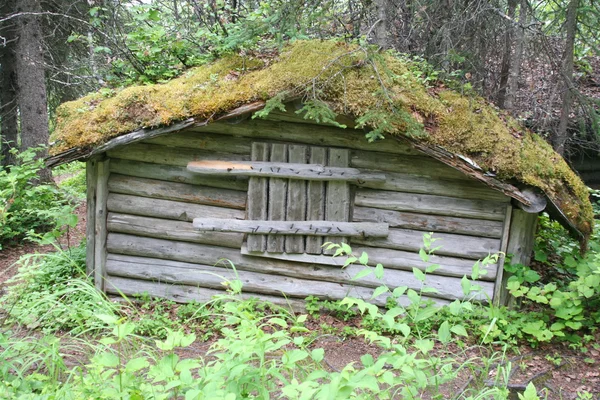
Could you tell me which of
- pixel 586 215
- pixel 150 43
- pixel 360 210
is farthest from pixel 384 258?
pixel 150 43

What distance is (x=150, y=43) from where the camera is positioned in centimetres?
638

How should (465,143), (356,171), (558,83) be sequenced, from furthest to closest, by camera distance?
1. (558,83)
2. (356,171)
3. (465,143)

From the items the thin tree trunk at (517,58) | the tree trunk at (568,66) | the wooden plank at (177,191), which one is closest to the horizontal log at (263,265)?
the wooden plank at (177,191)

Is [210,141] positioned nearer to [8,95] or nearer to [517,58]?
[517,58]

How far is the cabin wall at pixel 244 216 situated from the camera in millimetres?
5484

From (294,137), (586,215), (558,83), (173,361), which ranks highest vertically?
(558,83)

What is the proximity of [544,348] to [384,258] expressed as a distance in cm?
196

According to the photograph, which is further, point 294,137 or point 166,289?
point 166,289

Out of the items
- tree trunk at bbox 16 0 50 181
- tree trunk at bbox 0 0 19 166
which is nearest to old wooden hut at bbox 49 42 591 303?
tree trunk at bbox 16 0 50 181

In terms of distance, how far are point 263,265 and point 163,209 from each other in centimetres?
141

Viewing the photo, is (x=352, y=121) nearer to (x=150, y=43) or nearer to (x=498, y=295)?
(x=498, y=295)

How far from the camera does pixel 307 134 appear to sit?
18.1 ft

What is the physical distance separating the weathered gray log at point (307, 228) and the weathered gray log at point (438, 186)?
469 millimetres

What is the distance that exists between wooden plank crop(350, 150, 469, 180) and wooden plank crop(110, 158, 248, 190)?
1.40 meters
